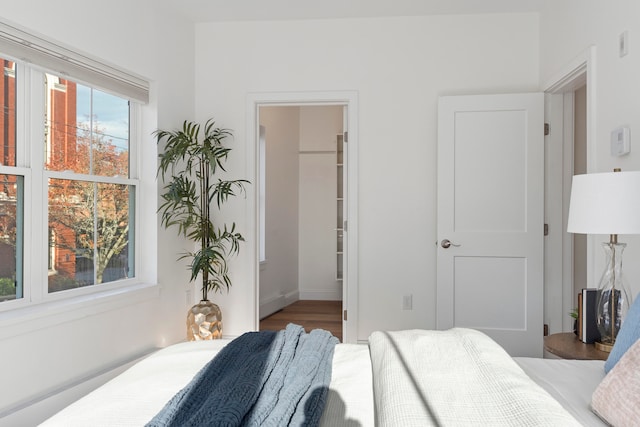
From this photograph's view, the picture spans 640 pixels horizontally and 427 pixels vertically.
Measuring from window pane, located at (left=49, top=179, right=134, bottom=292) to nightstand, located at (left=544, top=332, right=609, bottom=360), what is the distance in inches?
106

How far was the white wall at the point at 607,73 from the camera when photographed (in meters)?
2.31

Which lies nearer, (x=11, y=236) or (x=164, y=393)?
(x=164, y=393)

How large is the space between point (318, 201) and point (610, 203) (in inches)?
178

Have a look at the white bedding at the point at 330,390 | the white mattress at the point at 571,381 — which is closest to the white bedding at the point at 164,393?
the white bedding at the point at 330,390

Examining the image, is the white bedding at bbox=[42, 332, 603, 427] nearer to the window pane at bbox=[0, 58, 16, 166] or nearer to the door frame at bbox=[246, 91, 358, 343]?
the window pane at bbox=[0, 58, 16, 166]

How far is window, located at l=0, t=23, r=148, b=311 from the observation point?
8.14ft

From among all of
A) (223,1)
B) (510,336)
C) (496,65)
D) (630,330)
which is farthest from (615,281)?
(223,1)

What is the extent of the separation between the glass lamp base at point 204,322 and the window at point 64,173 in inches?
20.5

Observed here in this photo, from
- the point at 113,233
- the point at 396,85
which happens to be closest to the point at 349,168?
the point at 396,85

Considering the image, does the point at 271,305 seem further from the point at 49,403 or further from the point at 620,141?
the point at 620,141

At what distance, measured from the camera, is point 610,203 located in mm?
1829

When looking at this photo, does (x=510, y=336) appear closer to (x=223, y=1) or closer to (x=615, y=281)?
(x=615, y=281)

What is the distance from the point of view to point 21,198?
253 centimetres

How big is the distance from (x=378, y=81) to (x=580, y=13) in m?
1.48
